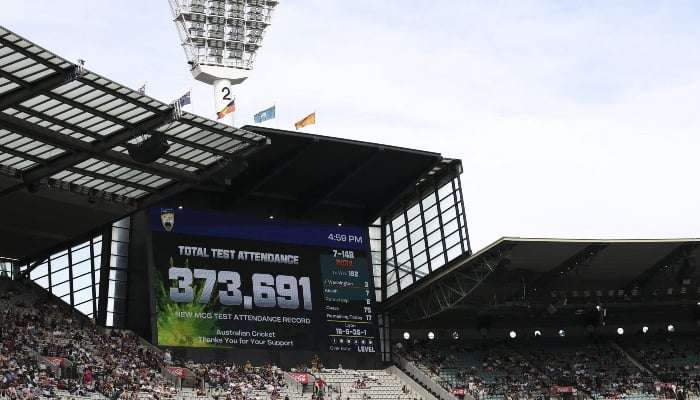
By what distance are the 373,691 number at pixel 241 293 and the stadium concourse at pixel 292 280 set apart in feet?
0.30

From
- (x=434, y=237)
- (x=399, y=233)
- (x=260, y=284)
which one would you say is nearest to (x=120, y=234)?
(x=260, y=284)

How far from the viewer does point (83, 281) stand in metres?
64.1

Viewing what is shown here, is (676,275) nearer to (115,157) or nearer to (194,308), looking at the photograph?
(194,308)

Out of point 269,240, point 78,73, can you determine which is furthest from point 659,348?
point 78,73

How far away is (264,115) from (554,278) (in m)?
18.1

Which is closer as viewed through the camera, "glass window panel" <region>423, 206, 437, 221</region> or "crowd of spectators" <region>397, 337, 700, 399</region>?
"glass window panel" <region>423, 206, 437, 221</region>

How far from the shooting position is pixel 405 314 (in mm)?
71250

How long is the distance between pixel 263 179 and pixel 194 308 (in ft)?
24.7

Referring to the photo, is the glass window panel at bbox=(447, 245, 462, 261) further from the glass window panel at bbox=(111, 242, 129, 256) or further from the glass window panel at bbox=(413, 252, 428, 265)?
the glass window panel at bbox=(111, 242, 129, 256)

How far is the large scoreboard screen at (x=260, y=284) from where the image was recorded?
6431 centimetres

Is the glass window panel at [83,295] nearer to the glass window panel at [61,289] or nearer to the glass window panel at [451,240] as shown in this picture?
the glass window panel at [61,289]

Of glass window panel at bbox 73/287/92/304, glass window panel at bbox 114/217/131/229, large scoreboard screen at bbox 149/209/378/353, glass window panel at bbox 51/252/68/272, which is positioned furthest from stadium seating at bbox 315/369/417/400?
glass window panel at bbox 51/252/68/272

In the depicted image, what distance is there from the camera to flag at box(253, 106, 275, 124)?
208ft

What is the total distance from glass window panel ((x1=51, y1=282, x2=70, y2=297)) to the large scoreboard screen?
4722 mm
